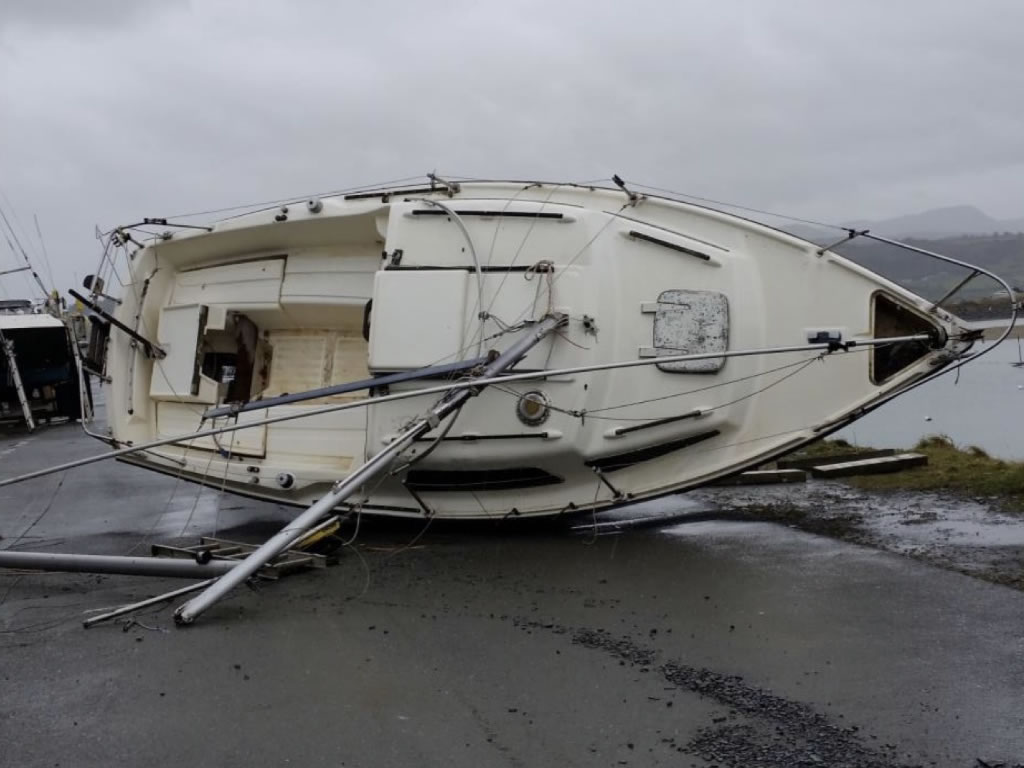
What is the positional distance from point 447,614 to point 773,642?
2070mm

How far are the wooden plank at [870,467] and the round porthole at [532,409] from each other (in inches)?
168

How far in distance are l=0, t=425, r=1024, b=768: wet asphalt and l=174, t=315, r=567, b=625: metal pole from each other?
7.6 inches

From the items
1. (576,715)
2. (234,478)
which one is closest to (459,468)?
(234,478)

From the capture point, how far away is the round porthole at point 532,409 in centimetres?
815

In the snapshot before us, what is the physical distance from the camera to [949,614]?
20.2 feet

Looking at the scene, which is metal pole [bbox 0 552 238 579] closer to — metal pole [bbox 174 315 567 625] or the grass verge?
metal pole [bbox 174 315 567 625]

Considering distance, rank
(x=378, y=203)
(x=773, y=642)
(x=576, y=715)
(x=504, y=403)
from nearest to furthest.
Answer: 1. (x=576, y=715)
2. (x=773, y=642)
3. (x=504, y=403)
4. (x=378, y=203)

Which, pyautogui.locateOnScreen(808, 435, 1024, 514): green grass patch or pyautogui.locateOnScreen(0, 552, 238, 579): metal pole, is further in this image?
pyautogui.locateOnScreen(808, 435, 1024, 514): green grass patch

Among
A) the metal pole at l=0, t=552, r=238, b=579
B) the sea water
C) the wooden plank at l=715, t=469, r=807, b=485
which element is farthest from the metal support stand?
the sea water

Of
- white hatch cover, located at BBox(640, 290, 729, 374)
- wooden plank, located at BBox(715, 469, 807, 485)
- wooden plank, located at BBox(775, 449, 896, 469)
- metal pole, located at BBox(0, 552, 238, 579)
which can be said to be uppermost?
white hatch cover, located at BBox(640, 290, 729, 374)

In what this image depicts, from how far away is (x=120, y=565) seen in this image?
24.3 ft

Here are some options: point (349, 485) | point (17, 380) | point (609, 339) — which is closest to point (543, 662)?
point (349, 485)

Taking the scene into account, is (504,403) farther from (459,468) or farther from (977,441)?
(977,441)

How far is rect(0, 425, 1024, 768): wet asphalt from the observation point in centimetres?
466
